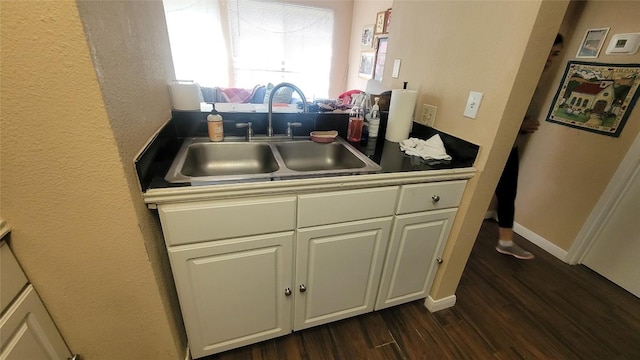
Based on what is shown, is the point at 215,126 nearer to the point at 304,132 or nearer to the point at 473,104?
the point at 304,132

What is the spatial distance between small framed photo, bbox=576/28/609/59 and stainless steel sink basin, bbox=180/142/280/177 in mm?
2240

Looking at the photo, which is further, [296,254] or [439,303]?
[439,303]

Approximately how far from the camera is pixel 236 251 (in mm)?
961

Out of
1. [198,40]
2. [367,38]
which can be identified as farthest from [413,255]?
[198,40]

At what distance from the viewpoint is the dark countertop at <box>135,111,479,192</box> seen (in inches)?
35.9

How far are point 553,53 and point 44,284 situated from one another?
2.88m

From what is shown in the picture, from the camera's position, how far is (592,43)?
1.74 m

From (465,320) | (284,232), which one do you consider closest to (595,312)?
(465,320)

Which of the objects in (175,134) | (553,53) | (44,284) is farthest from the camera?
(553,53)

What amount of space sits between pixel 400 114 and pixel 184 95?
1.11 metres

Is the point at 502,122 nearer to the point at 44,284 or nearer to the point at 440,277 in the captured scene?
the point at 440,277

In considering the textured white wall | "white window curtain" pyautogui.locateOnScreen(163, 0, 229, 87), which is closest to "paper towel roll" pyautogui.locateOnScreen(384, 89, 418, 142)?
the textured white wall

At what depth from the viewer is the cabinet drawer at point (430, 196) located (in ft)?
3.72

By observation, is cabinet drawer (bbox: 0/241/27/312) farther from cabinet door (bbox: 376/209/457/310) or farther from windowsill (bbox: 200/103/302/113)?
cabinet door (bbox: 376/209/457/310)
